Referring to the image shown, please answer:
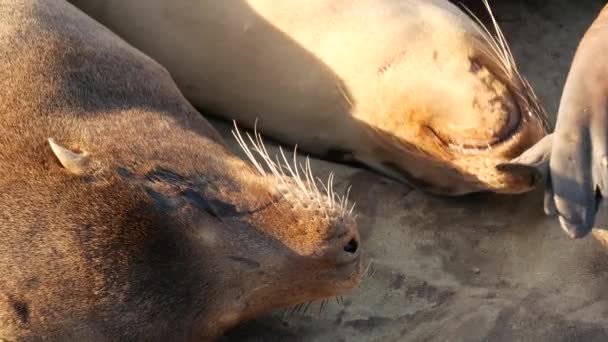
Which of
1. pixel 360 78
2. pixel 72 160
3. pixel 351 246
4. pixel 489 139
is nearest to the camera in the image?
pixel 72 160

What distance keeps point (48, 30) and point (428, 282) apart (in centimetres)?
163

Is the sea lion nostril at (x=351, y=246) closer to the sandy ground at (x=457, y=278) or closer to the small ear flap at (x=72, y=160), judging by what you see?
the sandy ground at (x=457, y=278)

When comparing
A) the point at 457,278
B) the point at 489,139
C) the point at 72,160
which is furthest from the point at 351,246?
the point at 72,160

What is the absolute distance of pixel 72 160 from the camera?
2.80 meters

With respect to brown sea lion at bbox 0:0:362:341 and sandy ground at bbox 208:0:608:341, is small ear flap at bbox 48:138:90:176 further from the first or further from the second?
sandy ground at bbox 208:0:608:341

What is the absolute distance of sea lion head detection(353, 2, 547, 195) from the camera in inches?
135

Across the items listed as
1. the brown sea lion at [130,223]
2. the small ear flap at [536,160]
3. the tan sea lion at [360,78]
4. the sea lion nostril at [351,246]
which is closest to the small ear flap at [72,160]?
the brown sea lion at [130,223]

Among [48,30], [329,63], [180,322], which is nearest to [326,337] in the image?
[180,322]

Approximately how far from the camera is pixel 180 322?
9.06 feet

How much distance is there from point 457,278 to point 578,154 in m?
0.67

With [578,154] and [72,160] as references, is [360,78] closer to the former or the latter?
[578,154]

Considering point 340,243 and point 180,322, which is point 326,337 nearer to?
point 340,243

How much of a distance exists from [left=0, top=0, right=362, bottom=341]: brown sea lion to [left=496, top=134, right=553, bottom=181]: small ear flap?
0.60 meters

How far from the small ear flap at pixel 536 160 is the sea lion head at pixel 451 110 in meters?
0.10
